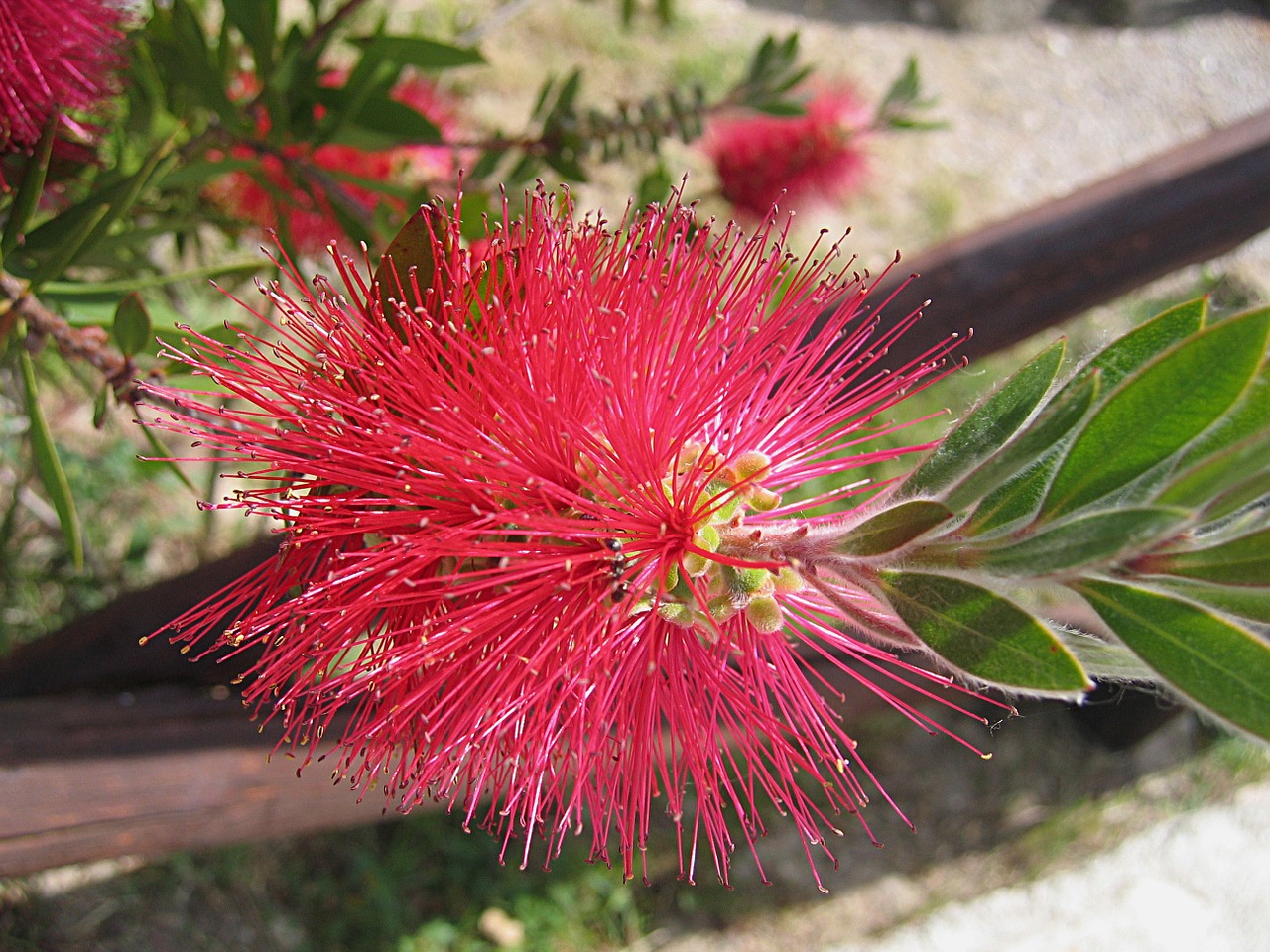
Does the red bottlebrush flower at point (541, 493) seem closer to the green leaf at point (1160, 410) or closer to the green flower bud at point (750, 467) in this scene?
the green flower bud at point (750, 467)

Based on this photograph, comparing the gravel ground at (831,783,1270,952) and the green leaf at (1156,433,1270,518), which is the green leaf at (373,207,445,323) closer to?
the green leaf at (1156,433,1270,518)

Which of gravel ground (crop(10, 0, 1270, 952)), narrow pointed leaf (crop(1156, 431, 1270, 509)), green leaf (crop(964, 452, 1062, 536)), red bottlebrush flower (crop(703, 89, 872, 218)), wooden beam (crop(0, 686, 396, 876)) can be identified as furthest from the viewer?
gravel ground (crop(10, 0, 1270, 952))

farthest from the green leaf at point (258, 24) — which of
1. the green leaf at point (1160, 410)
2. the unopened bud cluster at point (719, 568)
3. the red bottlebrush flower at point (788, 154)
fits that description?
the red bottlebrush flower at point (788, 154)

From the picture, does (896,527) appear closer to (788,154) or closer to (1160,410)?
(1160,410)

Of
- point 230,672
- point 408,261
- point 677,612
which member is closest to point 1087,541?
point 677,612

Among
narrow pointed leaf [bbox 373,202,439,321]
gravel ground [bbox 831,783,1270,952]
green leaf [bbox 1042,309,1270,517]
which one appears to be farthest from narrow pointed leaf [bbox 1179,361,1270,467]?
gravel ground [bbox 831,783,1270,952]

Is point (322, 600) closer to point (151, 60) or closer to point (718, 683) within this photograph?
point (718, 683)
